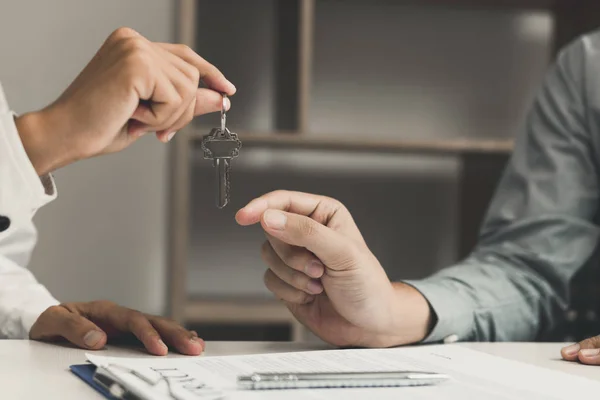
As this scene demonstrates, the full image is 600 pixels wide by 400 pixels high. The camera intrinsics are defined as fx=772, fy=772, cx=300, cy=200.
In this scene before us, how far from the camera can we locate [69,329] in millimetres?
897

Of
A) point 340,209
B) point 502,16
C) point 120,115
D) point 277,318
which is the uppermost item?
point 502,16

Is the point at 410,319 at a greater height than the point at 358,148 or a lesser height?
lesser

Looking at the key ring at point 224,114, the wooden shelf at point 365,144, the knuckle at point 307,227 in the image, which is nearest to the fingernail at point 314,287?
the knuckle at point 307,227

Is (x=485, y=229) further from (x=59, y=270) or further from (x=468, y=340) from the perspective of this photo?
(x=59, y=270)

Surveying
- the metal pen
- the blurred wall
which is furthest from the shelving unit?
the metal pen

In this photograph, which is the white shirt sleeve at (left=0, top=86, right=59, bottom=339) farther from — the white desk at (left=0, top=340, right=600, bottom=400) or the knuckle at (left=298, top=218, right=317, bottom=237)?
the knuckle at (left=298, top=218, right=317, bottom=237)

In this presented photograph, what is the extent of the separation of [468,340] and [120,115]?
2.10 ft

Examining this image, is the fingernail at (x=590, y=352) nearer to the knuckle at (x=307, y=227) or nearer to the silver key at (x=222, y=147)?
the knuckle at (x=307, y=227)

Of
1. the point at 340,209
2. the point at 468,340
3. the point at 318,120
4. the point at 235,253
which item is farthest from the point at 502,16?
the point at 340,209

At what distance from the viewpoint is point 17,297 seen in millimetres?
1073

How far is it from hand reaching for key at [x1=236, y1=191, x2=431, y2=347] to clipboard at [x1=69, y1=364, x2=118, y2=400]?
21 centimetres

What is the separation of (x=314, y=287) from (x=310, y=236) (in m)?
0.12

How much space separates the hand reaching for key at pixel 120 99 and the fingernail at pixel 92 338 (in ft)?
0.62

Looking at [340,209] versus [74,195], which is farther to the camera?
[74,195]
